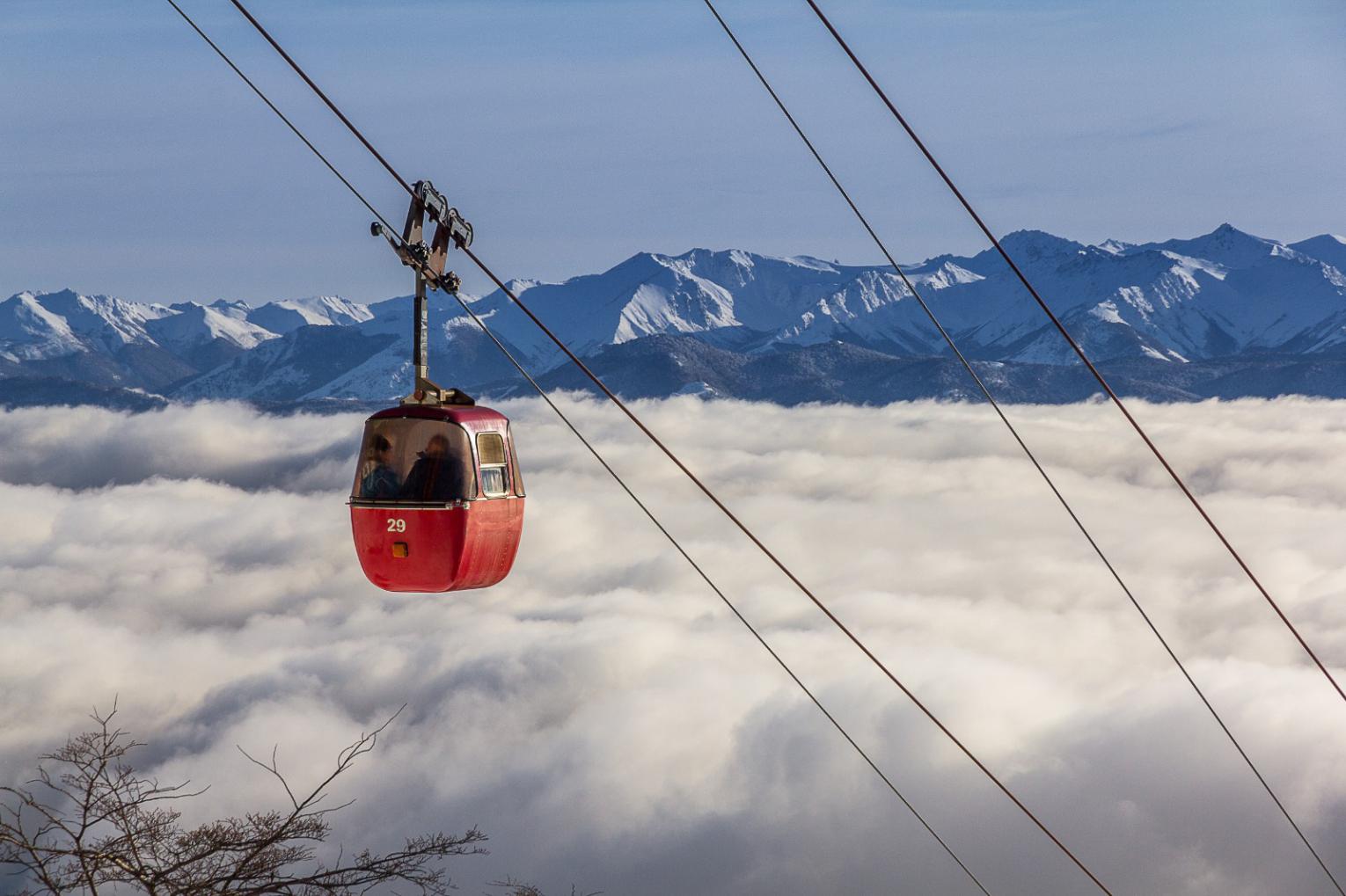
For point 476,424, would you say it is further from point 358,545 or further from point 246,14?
point 246,14

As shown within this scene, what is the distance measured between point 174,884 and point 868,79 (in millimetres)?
13270

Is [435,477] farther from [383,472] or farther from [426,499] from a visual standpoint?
[383,472]

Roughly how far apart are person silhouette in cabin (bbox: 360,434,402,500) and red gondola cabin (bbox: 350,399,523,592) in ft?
0.05

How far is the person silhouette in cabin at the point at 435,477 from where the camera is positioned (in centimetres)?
2697

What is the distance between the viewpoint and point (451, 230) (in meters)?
24.0

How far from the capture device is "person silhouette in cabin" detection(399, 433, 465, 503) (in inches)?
1062

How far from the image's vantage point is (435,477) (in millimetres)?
27062

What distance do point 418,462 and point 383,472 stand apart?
71cm

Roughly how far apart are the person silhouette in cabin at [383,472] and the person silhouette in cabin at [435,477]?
0.64 ft

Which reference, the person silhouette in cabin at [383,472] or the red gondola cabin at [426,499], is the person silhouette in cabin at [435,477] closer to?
the red gondola cabin at [426,499]

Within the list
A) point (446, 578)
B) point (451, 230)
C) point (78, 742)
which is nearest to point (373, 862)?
point (78, 742)

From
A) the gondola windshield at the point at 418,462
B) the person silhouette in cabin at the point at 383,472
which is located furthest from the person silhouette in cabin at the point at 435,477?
the person silhouette in cabin at the point at 383,472

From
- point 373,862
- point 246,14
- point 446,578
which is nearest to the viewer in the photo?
point 246,14

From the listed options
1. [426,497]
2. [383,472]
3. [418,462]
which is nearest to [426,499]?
[426,497]
